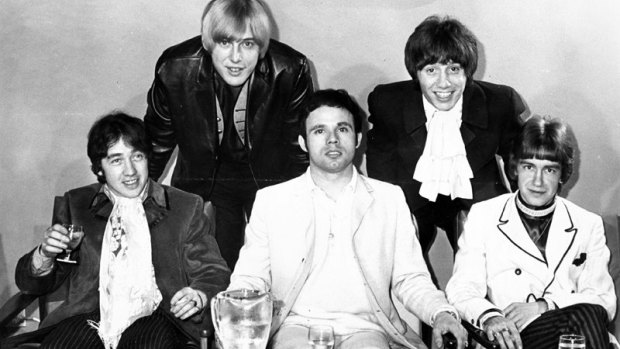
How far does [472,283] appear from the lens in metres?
3.43

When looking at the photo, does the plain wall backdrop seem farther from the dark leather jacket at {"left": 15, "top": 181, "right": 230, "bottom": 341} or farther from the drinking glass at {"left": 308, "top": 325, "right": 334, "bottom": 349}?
the drinking glass at {"left": 308, "top": 325, "right": 334, "bottom": 349}

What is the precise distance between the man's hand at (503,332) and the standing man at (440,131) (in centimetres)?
77

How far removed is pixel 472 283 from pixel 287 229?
2.29 feet

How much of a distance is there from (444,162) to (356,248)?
83 cm

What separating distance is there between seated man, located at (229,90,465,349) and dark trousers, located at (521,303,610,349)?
14.6 inches

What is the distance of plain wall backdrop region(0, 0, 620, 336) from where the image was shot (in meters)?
4.33

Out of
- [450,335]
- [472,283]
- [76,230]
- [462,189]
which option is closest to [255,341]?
[450,335]

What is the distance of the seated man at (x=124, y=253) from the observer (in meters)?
3.38

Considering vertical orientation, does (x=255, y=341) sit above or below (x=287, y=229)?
below

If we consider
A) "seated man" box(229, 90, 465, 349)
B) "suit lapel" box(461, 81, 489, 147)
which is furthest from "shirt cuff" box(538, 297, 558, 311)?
"suit lapel" box(461, 81, 489, 147)

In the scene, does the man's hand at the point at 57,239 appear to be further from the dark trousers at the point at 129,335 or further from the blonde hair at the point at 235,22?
the blonde hair at the point at 235,22

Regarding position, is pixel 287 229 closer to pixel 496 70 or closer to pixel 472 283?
pixel 472 283

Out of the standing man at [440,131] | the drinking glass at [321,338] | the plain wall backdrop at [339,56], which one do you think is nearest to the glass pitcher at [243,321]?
the drinking glass at [321,338]

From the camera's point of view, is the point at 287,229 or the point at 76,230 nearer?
the point at 76,230
